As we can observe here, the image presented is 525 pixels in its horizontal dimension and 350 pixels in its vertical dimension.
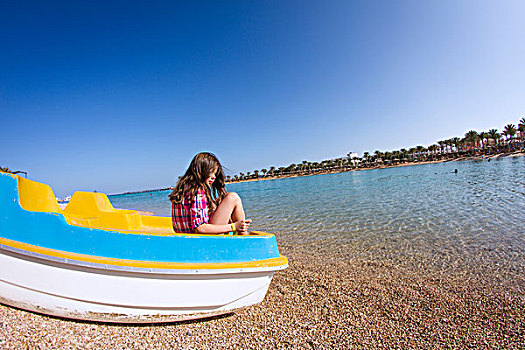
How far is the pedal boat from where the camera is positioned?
2.71 m

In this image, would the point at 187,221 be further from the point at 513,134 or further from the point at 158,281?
the point at 513,134

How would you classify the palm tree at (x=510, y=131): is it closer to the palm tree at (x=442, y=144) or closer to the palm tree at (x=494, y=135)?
the palm tree at (x=494, y=135)

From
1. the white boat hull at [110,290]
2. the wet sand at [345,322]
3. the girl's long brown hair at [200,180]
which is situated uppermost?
the girl's long brown hair at [200,180]

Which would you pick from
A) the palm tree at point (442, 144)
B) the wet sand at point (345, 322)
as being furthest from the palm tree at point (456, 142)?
the wet sand at point (345, 322)

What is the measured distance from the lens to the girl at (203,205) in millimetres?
3072

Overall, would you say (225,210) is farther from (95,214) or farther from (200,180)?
(95,214)

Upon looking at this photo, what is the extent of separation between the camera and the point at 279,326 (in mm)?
2965

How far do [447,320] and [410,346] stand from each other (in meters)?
0.83

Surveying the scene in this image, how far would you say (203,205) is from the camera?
314 cm

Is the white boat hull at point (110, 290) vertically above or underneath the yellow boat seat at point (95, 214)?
underneath

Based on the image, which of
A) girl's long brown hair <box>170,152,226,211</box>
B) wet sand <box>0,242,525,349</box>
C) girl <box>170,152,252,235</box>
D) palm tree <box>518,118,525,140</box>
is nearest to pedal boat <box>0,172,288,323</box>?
wet sand <box>0,242,525,349</box>

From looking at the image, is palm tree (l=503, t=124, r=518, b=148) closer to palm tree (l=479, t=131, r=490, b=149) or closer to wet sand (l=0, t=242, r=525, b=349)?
palm tree (l=479, t=131, r=490, b=149)

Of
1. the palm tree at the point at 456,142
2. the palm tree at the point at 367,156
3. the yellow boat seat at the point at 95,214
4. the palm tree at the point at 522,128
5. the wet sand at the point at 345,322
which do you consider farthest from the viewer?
the palm tree at the point at 367,156

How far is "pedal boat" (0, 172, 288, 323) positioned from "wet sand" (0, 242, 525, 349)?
0.18 m
